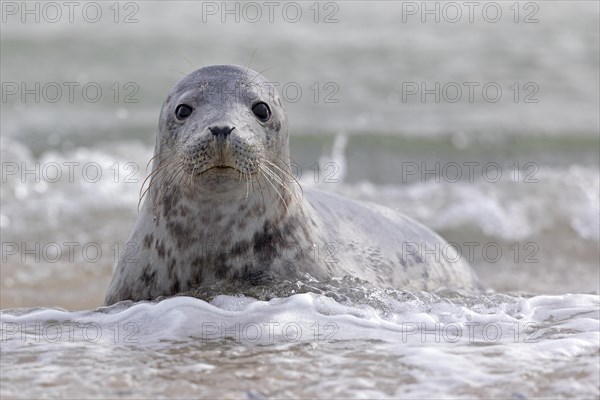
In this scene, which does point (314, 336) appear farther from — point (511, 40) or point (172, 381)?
point (511, 40)

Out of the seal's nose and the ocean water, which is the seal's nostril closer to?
the seal's nose

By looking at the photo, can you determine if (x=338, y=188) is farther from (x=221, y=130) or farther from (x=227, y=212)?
(x=221, y=130)

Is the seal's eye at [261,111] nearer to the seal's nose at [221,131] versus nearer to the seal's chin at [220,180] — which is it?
the seal's chin at [220,180]

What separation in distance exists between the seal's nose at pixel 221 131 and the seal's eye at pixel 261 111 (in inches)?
21.0

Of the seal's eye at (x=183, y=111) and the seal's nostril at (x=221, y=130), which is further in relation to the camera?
the seal's eye at (x=183, y=111)

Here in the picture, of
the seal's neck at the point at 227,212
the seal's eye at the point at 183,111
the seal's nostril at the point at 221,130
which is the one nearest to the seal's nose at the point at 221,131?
the seal's nostril at the point at 221,130

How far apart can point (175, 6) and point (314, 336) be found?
12.4 meters

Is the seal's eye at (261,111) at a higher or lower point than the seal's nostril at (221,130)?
higher

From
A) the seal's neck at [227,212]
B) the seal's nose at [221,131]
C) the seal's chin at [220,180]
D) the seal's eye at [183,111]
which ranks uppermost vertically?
the seal's eye at [183,111]

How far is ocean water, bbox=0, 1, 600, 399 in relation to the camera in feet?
11.8

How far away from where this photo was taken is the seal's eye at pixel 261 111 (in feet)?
16.4

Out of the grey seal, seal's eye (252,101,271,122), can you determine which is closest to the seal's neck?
the grey seal

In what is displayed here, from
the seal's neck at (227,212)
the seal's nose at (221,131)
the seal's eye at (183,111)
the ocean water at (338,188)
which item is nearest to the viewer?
the ocean water at (338,188)

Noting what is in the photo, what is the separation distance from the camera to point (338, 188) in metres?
9.71
